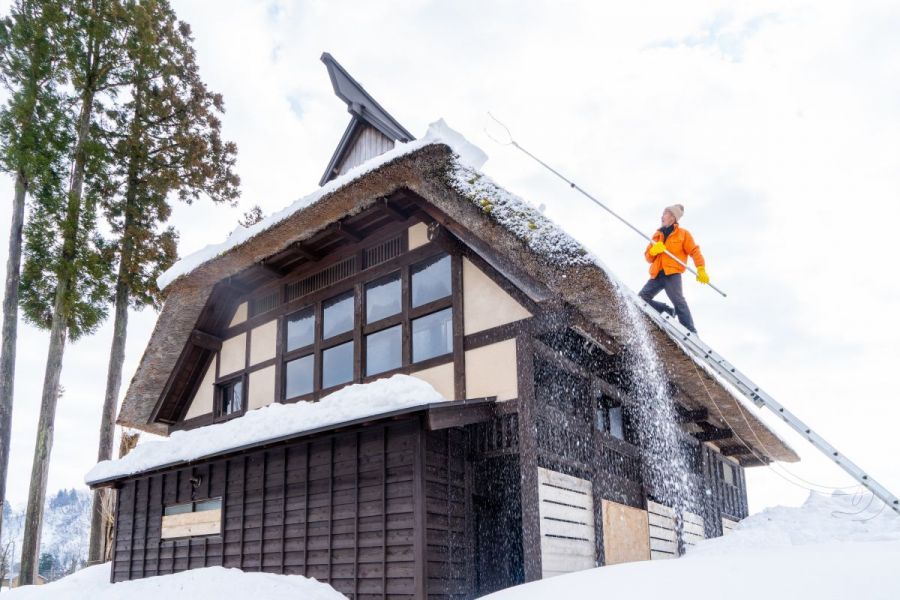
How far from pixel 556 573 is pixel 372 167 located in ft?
14.9

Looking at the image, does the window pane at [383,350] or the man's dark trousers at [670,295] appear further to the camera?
the window pane at [383,350]

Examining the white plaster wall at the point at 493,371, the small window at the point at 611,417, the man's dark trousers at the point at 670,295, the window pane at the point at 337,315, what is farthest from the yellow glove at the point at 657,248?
the window pane at the point at 337,315

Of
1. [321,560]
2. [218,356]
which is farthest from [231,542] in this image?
[218,356]

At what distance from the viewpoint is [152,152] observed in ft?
46.1

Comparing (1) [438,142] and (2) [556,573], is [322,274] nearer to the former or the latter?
(1) [438,142]

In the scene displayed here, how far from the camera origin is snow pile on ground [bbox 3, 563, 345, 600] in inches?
270

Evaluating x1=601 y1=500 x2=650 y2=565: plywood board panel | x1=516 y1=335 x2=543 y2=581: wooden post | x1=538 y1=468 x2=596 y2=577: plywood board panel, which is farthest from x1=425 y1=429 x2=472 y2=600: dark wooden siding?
x1=601 y1=500 x2=650 y2=565: plywood board panel

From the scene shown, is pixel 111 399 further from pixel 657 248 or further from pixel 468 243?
pixel 657 248

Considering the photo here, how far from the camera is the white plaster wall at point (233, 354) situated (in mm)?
10312

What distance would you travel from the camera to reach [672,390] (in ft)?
31.9

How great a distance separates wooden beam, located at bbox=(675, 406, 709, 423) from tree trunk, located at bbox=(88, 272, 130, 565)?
9.23 meters

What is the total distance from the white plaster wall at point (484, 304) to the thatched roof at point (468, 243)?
1.08ft

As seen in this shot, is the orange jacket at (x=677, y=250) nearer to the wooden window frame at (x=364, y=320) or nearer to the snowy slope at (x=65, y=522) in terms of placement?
the wooden window frame at (x=364, y=320)

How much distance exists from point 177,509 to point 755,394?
7.10 meters
